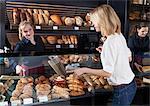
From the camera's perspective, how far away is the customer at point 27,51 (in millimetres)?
2041

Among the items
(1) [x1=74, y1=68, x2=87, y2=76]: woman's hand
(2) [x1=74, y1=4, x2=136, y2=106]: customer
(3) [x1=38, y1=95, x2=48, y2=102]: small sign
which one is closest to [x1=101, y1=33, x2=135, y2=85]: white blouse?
(2) [x1=74, y1=4, x2=136, y2=106]: customer

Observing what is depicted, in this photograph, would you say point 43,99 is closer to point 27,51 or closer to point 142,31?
point 27,51

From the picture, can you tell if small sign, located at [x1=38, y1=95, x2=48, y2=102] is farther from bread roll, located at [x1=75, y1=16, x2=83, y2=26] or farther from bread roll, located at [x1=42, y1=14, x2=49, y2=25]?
bread roll, located at [x1=75, y1=16, x2=83, y2=26]

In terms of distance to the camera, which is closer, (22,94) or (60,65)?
(22,94)

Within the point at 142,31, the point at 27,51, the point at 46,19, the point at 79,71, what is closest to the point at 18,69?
the point at 27,51

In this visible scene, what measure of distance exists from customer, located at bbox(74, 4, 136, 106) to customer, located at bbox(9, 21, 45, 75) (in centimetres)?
41

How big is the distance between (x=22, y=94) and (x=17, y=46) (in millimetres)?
416

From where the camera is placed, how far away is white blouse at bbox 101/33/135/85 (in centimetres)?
188

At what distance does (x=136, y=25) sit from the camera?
2.90 metres

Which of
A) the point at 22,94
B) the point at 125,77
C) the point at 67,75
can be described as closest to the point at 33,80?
the point at 22,94

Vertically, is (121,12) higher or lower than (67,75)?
higher

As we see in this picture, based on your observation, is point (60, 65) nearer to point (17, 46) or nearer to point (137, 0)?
point (17, 46)

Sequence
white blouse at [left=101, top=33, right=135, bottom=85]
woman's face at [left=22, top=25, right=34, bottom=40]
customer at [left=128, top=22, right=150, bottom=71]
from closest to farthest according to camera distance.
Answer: white blouse at [left=101, top=33, right=135, bottom=85], woman's face at [left=22, top=25, right=34, bottom=40], customer at [left=128, top=22, right=150, bottom=71]

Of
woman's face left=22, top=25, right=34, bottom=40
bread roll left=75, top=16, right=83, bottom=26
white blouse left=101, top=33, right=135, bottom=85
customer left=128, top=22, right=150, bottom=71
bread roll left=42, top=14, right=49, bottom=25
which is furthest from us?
customer left=128, top=22, right=150, bottom=71
